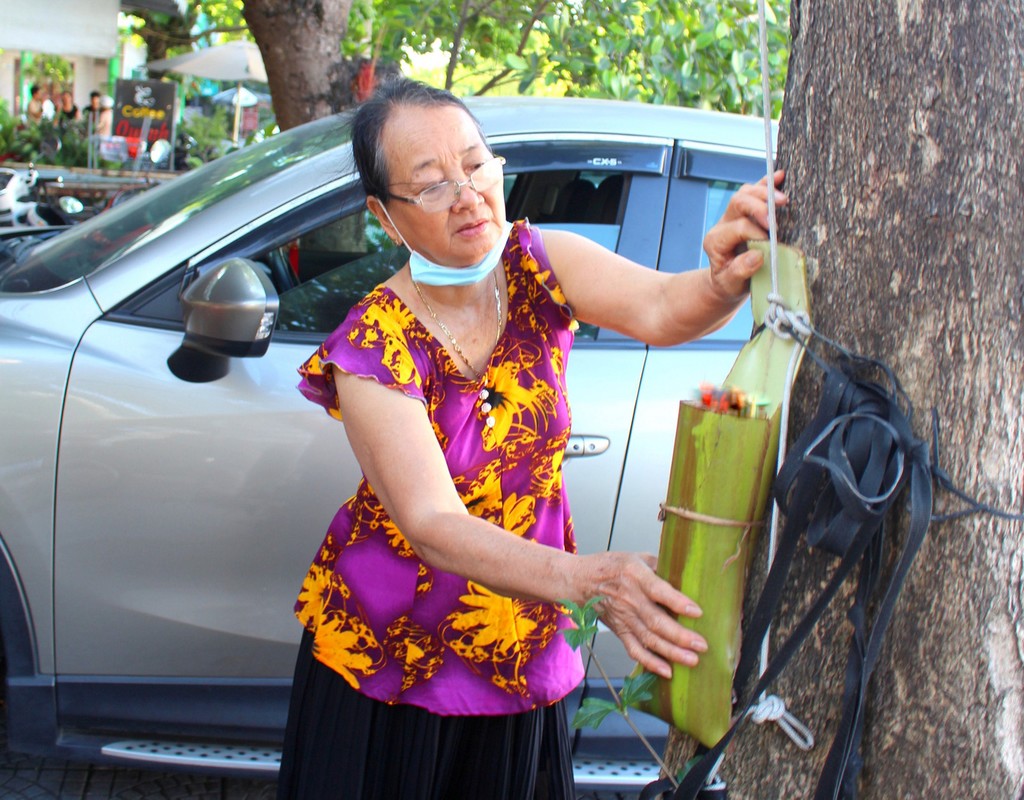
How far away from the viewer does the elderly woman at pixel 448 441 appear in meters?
1.75

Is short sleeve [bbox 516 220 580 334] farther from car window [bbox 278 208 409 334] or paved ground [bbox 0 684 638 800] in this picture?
paved ground [bbox 0 684 638 800]

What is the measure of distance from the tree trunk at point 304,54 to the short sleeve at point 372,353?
11.2 ft

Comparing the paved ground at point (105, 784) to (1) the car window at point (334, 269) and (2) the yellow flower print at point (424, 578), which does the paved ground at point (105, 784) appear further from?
(2) the yellow flower print at point (424, 578)

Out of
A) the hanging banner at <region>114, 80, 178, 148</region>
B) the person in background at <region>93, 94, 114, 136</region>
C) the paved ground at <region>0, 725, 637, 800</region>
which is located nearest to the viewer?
the paved ground at <region>0, 725, 637, 800</region>

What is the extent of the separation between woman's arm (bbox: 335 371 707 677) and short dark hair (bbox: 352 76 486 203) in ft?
1.24

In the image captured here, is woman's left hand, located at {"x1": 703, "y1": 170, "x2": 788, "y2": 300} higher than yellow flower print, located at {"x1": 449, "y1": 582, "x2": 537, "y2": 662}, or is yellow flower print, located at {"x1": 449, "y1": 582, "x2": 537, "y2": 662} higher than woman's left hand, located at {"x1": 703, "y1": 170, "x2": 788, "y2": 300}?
woman's left hand, located at {"x1": 703, "y1": 170, "x2": 788, "y2": 300}

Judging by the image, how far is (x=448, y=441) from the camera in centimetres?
179

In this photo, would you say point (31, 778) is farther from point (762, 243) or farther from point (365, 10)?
point (365, 10)

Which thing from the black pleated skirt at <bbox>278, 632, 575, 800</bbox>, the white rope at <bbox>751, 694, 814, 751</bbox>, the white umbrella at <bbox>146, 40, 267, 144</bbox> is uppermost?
the white umbrella at <bbox>146, 40, 267, 144</bbox>

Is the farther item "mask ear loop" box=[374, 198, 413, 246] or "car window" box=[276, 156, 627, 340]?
"car window" box=[276, 156, 627, 340]

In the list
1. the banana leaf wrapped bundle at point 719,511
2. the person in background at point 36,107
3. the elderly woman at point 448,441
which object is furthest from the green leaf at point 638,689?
the person in background at point 36,107

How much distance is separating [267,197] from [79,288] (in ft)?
1.61

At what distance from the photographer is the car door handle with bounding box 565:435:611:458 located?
8.56ft

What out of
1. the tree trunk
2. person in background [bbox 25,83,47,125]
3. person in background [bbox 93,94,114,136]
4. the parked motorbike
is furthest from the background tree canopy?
person in background [bbox 25,83,47,125]
